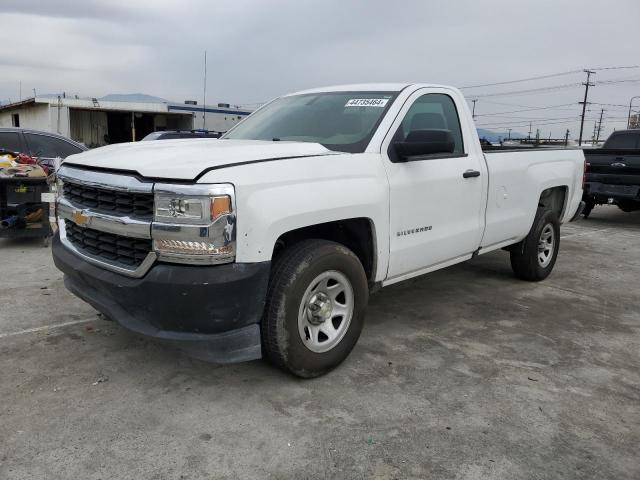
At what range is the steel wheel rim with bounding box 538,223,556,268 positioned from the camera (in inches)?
237

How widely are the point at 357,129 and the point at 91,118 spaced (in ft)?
103

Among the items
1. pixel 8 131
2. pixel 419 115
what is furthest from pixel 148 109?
pixel 419 115

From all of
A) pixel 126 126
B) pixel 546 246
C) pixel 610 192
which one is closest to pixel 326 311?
pixel 546 246

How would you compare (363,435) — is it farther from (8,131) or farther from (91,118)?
(91,118)

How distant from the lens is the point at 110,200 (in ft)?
10.3

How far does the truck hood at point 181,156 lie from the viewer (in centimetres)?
287

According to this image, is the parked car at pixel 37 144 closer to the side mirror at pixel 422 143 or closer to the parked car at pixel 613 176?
the side mirror at pixel 422 143

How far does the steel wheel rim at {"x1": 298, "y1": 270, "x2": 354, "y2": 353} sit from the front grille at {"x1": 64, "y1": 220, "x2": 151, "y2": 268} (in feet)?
3.21

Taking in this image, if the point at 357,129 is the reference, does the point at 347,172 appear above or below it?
below

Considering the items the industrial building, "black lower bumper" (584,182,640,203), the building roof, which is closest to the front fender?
"black lower bumper" (584,182,640,203)

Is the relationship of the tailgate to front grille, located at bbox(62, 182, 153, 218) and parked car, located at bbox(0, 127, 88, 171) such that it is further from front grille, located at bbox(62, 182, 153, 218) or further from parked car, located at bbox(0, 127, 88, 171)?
front grille, located at bbox(62, 182, 153, 218)

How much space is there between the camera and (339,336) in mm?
3578

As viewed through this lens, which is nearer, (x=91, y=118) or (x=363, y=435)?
(x=363, y=435)

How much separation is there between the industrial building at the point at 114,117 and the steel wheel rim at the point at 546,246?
24.4 m
